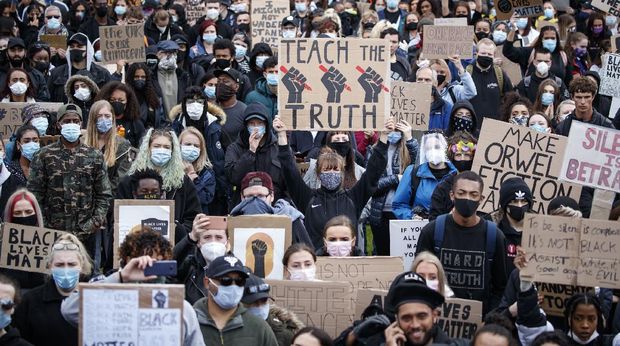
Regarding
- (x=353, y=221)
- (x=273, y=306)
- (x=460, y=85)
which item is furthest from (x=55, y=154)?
(x=460, y=85)

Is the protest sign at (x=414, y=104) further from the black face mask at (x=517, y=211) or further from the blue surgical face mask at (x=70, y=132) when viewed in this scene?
the black face mask at (x=517, y=211)

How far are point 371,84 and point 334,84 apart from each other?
319 millimetres

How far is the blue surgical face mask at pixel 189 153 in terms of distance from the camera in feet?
45.9

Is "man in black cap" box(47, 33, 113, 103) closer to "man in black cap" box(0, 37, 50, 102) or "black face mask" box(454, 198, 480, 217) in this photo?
"man in black cap" box(0, 37, 50, 102)

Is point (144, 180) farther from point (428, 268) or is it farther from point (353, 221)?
point (428, 268)

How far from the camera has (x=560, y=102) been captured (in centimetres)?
1697

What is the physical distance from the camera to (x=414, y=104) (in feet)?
52.1

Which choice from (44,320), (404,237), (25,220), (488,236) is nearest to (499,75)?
(404,237)

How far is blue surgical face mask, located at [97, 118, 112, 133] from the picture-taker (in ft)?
46.0

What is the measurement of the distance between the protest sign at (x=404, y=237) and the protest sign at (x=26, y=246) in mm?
2784

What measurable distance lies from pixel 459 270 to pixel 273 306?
153 cm

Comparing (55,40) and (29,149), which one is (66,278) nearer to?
(29,149)

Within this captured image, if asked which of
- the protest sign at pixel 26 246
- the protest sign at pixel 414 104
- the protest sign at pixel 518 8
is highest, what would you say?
the protest sign at pixel 518 8

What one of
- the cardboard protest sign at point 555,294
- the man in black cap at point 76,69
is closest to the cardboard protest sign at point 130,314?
the cardboard protest sign at point 555,294
